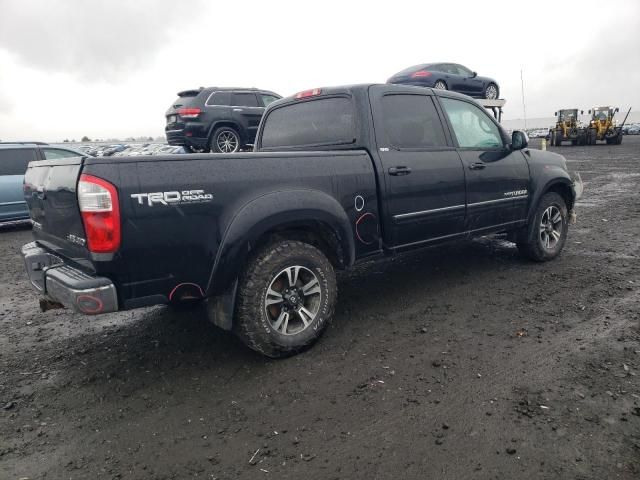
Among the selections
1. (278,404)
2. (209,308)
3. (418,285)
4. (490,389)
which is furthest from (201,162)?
(418,285)

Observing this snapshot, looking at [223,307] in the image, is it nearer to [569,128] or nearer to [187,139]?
[187,139]

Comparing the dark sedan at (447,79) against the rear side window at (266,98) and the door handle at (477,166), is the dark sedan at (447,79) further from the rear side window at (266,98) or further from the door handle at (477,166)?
the door handle at (477,166)

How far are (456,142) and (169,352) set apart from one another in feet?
10.2

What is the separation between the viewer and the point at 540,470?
220cm

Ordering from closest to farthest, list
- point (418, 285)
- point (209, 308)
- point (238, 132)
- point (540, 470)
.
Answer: point (540, 470), point (209, 308), point (418, 285), point (238, 132)

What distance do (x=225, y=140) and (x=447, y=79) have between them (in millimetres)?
6111

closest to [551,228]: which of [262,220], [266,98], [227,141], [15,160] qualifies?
[262,220]

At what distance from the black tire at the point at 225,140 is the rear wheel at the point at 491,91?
761 centimetres

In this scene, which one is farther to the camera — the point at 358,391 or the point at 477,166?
the point at 477,166

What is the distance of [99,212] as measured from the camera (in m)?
2.67

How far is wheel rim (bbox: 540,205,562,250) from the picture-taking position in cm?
553

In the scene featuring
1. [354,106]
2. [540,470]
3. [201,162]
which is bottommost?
[540,470]

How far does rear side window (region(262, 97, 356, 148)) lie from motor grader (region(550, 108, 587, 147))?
33.4 metres

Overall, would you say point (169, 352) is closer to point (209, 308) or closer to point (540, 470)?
point (209, 308)
